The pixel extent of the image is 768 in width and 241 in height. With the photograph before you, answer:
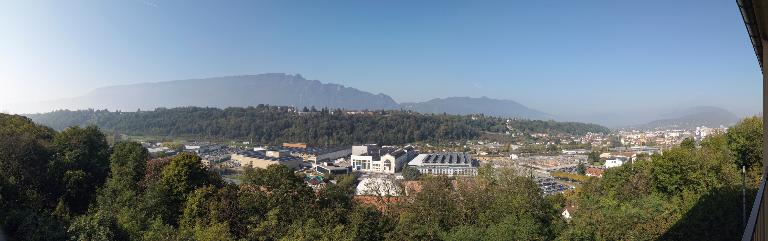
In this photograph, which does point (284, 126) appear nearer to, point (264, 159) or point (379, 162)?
point (264, 159)

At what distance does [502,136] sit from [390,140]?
62.8 ft

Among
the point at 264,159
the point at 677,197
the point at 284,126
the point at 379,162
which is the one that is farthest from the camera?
the point at 284,126

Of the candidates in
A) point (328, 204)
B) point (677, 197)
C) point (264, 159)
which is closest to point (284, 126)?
point (264, 159)

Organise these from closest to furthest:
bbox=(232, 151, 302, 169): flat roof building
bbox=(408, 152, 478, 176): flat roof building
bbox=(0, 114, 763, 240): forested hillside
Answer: bbox=(0, 114, 763, 240): forested hillside < bbox=(408, 152, 478, 176): flat roof building < bbox=(232, 151, 302, 169): flat roof building

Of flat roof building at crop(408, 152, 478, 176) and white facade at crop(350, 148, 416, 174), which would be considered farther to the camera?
white facade at crop(350, 148, 416, 174)

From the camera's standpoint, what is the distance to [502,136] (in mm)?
65812

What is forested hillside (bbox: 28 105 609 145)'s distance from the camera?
55.0 metres

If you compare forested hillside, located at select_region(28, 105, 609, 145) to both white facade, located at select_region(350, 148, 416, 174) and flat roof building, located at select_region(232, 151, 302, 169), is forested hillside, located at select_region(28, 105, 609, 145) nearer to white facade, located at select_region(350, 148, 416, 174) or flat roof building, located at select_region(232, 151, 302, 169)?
flat roof building, located at select_region(232, 151, 302, 169)

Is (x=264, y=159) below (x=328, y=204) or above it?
below

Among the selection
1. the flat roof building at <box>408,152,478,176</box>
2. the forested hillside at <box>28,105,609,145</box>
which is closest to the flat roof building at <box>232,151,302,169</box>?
the flat roof building at <box>408,152,478,176</box>

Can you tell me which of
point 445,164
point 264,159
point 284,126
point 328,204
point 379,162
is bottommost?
point 379,162

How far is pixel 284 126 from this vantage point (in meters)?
57.8

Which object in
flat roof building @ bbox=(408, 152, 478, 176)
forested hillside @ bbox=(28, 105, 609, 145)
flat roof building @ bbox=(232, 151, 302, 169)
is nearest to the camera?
flat roof building @ bbox=(408, 152, 478, 176)

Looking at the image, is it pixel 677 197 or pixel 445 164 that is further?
pixel 445 164
